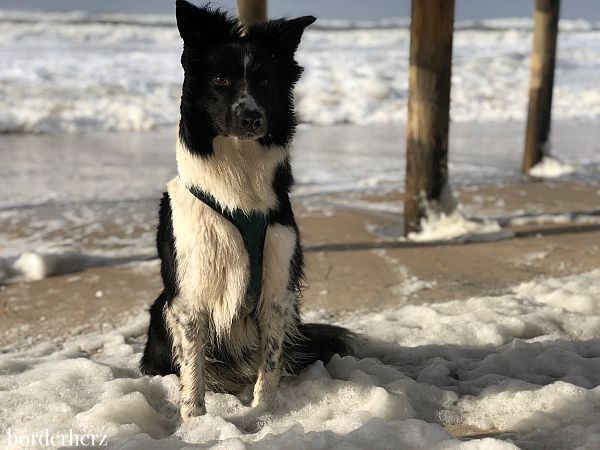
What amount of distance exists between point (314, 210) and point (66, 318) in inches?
129

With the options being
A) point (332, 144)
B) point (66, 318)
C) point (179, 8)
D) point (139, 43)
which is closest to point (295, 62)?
point (179, 8)

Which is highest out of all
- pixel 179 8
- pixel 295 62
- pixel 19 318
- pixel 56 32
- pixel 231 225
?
pixel 56 32

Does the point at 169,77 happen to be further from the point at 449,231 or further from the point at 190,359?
the point at 190,359

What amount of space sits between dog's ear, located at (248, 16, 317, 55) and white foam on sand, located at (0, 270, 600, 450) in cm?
148

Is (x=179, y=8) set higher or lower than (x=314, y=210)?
higher

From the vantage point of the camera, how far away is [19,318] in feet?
13.6

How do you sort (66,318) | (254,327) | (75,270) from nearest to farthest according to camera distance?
(254,327) < (66,318) < (75,270)

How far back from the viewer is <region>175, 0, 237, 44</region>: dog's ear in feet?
7.50

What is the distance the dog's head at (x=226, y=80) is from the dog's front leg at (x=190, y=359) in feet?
2.34

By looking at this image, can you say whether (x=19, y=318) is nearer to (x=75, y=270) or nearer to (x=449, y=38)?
(x=75, y=270)

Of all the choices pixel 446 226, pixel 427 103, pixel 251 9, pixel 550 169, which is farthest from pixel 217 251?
pixel 550 169

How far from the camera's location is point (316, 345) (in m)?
3.11

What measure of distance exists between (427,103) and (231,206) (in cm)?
338

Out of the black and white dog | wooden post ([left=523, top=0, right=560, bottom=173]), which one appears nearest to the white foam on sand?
the black and white dog
